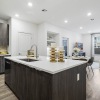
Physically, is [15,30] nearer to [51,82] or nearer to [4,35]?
[4,35]

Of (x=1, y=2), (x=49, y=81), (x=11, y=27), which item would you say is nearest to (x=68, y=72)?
(x=49, y=81)

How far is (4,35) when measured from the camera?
4.92 m

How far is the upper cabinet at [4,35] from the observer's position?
189 inches

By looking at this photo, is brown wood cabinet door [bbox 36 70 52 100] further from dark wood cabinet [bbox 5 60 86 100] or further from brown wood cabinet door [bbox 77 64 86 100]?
brown wood cabinet door [bbox 77 64 86 100]

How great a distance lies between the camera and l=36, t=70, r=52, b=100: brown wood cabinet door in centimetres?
135

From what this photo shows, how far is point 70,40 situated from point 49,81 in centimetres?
721

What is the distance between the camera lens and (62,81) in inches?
57.9

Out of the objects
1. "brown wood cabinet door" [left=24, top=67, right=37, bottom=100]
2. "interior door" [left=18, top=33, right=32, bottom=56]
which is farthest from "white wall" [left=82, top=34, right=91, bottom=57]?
"brown wood cabinet door" [left=24, top=67, right=37, bottom=100]

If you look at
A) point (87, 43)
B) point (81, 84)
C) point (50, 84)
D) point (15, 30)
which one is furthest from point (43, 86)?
point (87, 43)

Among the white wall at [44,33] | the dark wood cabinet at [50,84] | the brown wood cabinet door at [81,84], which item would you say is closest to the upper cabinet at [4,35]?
the white wall at [44,33]

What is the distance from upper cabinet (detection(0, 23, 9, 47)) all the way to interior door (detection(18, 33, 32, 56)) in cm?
64

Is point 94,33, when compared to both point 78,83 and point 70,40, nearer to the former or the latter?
point 70,40

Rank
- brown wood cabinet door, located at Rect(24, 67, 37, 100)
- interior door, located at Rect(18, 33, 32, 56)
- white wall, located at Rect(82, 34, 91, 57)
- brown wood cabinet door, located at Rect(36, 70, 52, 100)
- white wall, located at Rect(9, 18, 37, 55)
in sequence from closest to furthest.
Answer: brown wood cabinet door, located at Rect(36, 70, 52, 100), brown wood cabinet door, located at Rect(24, 67, 37, 100), white wall, located at Rect(9, 18, 37, 55), interior door, located at Rect(18, 33, 32, 56), white wall, located at Rect(82, 34, 91, 57)

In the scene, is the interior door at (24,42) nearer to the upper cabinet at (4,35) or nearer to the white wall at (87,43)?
the upper cabinet at (4,35)
